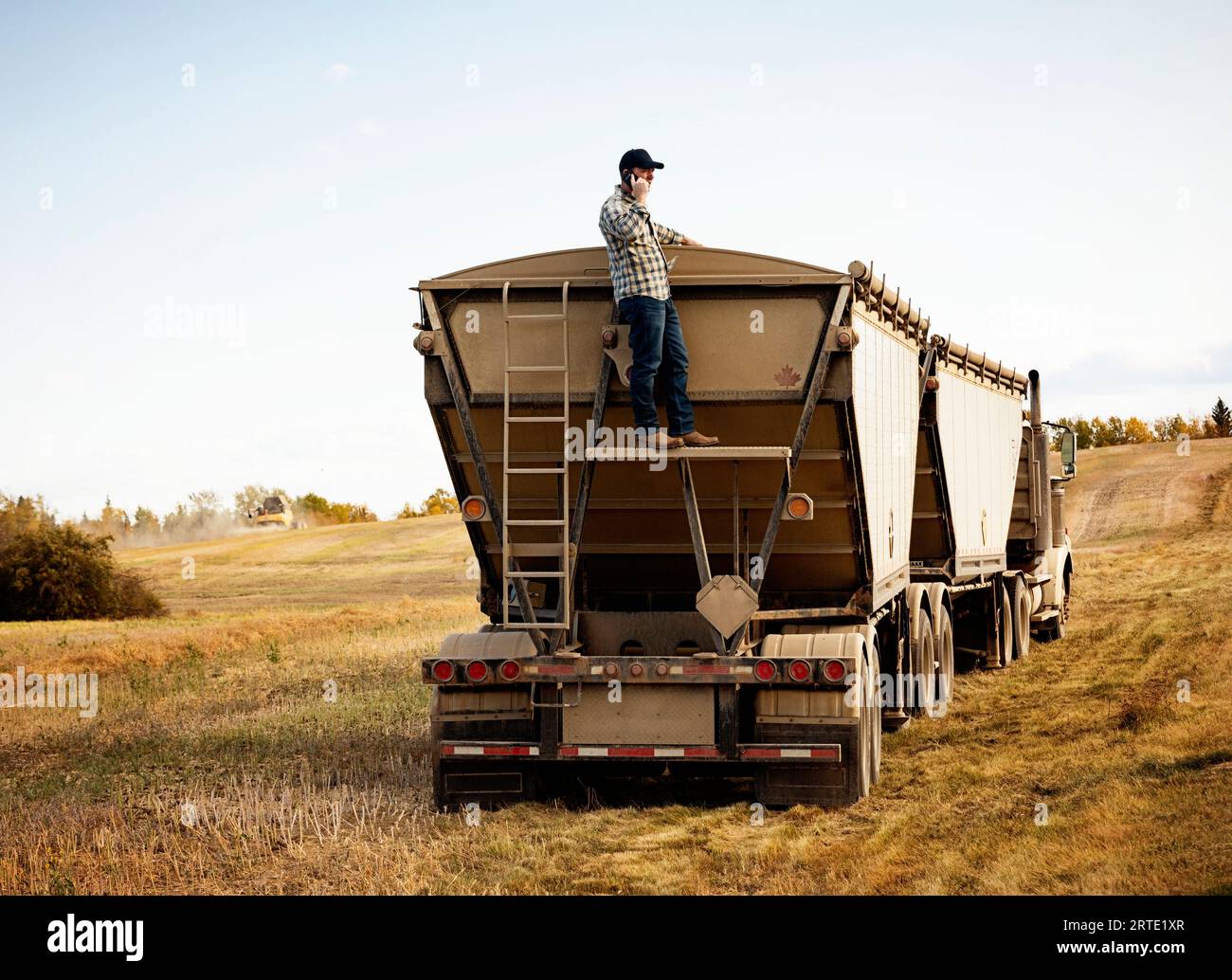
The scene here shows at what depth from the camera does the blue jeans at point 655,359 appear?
31.1ft

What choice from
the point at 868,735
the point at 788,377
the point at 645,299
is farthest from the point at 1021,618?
the point at 645,299

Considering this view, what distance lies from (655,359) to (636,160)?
1.38m

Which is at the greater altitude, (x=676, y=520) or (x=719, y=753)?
(x=676, y=520)

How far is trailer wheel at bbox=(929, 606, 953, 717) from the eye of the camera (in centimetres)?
1447

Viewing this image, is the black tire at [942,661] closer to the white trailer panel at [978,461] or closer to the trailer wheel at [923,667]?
the trailer wheel at [923,667]

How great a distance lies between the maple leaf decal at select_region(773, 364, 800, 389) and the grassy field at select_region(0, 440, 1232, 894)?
2.93 m

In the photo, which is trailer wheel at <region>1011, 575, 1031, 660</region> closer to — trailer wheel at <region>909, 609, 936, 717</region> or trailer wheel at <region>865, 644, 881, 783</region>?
trailer wheel at <region>909, 609, 936, 717</region>

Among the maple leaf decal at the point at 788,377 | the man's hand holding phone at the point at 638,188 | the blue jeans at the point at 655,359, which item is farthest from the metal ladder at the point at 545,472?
the maple leaf decal at the point at 788,377

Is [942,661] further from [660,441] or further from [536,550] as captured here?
[660,441]

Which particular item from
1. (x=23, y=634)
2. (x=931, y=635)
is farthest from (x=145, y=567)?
(x=931, y=635)

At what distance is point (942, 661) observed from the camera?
14.9 meters

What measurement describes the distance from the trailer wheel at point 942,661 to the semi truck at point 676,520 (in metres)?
3.58

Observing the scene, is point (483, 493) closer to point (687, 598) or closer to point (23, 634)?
point (687, 598)

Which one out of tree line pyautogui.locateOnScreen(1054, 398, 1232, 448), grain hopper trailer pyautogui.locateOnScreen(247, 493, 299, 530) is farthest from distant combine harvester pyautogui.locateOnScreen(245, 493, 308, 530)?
tree line pyautogui.locateOnScreen(1054, 398, 1232, 448)
